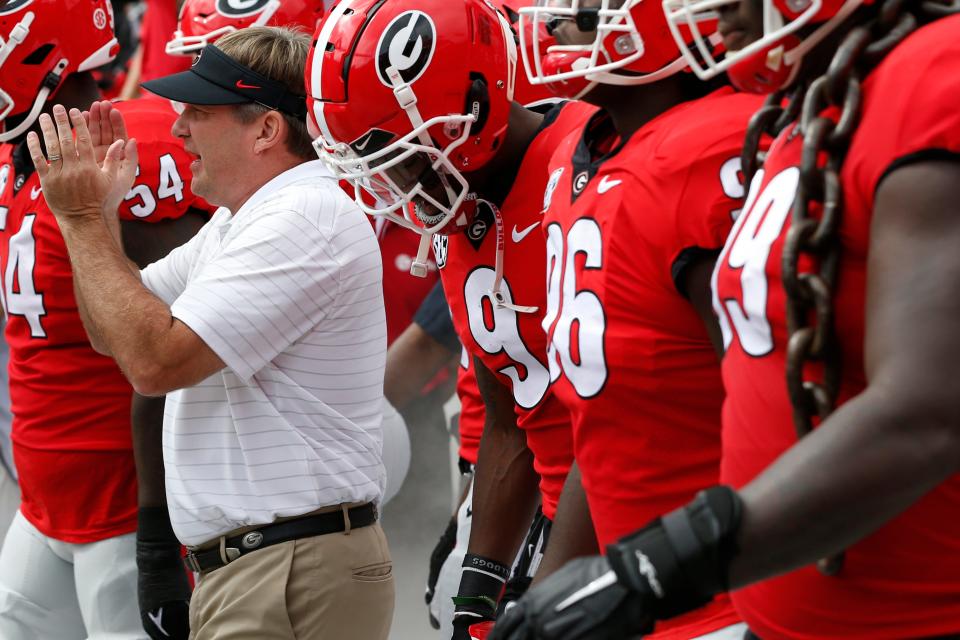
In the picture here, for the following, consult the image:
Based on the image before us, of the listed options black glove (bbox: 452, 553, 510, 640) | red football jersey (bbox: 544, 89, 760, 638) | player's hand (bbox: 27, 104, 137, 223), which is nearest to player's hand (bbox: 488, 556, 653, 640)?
red football jersey (bbox: 544, 89, 760, 638)

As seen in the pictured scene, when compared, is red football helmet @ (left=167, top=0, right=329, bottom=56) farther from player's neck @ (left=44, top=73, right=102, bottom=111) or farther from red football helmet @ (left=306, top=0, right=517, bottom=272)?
Result: red football helmet @ (left=306, top=0, right=517, bottom=272)

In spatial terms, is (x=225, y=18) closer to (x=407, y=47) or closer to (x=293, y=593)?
(x=407, y=47)

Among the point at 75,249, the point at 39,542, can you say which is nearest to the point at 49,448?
the point at 39,542

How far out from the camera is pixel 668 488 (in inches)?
84.2

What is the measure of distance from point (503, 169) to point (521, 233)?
0.60 ft

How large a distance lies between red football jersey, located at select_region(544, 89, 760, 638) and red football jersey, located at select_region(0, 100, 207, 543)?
1.83m

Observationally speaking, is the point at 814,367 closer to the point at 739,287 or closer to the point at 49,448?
the point at 739,287

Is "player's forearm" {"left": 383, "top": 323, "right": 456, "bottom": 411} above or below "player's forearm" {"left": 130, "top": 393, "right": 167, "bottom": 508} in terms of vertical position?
below

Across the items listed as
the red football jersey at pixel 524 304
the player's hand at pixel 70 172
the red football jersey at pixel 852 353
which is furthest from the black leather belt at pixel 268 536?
the red football jersey at pixel 852 353

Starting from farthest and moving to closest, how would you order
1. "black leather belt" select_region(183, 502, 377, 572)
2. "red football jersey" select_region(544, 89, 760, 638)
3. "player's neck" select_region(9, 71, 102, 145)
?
1. "player's neck" select_region(9, 71, 102, 145)
2. "black leather belt" select_region(183, 502, 377, 572)
3. "red football jersey" select_region(544, 89, 760, 638)

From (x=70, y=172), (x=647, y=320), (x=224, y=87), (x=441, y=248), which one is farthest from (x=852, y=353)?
(x=70, y=172)

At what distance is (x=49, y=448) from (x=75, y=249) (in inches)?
44.2

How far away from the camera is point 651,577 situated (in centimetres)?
138

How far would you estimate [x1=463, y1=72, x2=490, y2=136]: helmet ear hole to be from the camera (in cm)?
285
